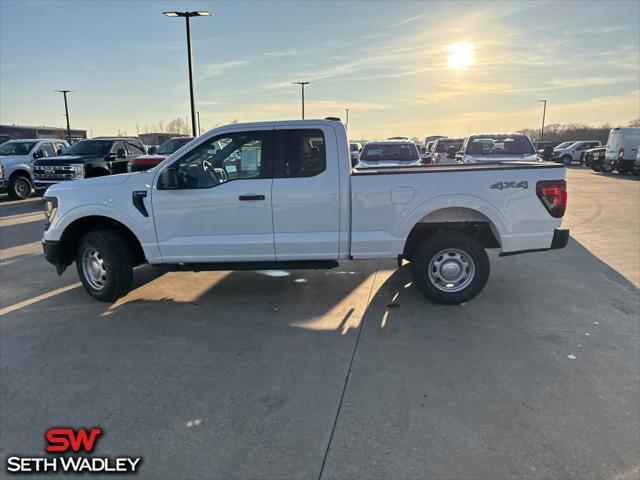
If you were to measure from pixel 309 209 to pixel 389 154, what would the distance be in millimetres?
6963

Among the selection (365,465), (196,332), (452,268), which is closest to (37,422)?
(196,332)

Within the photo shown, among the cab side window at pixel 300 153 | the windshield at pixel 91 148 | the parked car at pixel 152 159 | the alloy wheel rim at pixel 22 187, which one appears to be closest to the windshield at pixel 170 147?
the parked car at pixel 152 159

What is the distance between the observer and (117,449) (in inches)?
108

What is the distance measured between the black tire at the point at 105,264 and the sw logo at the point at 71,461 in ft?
8.07

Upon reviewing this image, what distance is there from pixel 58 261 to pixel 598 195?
52.3 feet

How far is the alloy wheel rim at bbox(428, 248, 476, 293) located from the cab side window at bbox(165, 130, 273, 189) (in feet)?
6.95

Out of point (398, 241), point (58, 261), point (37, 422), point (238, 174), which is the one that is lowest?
point (37, 422)

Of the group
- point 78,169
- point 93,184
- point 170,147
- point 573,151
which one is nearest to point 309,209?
point 93,184

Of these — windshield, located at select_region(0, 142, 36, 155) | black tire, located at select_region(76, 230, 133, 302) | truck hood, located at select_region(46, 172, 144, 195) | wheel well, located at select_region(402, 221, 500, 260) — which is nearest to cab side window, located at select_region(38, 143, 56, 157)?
windshield, located at select_region(0, 142, 36, 155)

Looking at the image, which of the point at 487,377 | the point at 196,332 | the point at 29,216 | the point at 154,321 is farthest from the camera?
the point at 29,216

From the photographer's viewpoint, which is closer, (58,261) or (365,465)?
(365,465)

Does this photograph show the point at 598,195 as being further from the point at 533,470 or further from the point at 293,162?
the point at 533,470

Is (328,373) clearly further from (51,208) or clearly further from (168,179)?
(51,208)

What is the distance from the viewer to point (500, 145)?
451 inches
